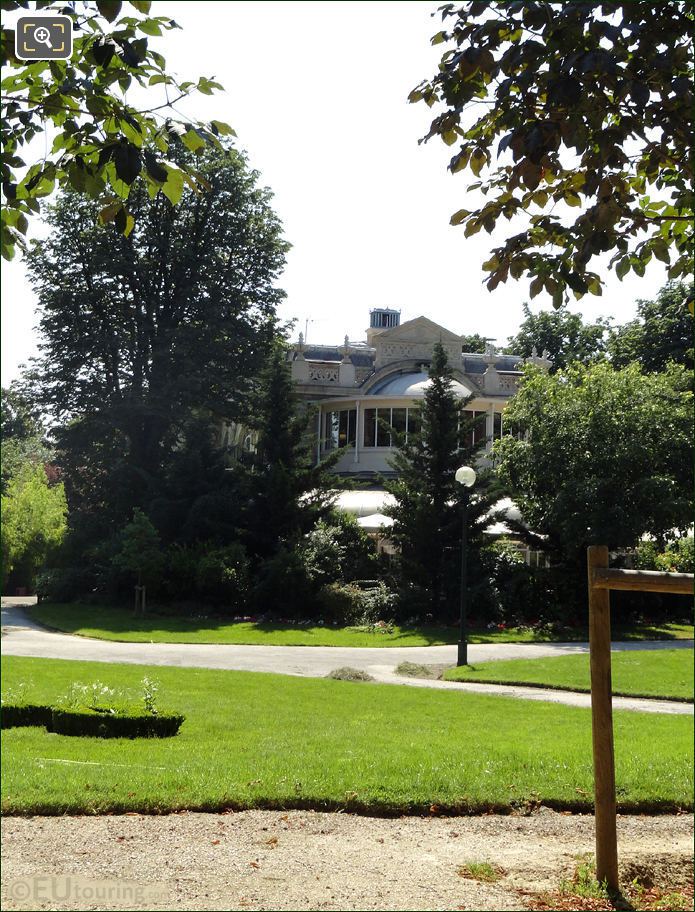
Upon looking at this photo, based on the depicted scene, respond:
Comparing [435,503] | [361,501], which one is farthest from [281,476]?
[435,503]

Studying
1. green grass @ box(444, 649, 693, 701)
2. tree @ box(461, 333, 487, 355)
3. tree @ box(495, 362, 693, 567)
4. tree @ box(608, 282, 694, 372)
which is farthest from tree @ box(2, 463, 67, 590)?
tree @ box(461, 333, 487, 355)

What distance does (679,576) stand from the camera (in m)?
5.20

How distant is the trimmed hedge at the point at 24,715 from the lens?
33.3 ft

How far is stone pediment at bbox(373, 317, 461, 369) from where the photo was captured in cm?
4038

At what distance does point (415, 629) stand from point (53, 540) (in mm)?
14454

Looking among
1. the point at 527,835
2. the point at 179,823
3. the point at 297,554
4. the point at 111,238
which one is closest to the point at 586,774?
the point at 527,835

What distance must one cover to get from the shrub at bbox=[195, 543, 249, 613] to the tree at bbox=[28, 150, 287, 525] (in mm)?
4907

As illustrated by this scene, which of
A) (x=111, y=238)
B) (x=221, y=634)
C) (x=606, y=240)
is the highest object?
(x=111, y=238)

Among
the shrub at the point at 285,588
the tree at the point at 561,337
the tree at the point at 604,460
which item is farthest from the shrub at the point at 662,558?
the tree at the point at 561,337

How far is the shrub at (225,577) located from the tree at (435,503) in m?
4.44

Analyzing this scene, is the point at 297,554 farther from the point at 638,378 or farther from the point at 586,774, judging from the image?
the point at 586,774

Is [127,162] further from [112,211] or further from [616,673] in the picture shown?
[616,673]

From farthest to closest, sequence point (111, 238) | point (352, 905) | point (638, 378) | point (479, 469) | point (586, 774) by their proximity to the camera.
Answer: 1. point (111, 238)
2. point (479, 469)
3. point (638, 378)
4. point (586, 774)
5. point (352, 905)

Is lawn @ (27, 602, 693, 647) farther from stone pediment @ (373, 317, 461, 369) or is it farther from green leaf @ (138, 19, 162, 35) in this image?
green leaf @ (138, 19, 162, 35)
